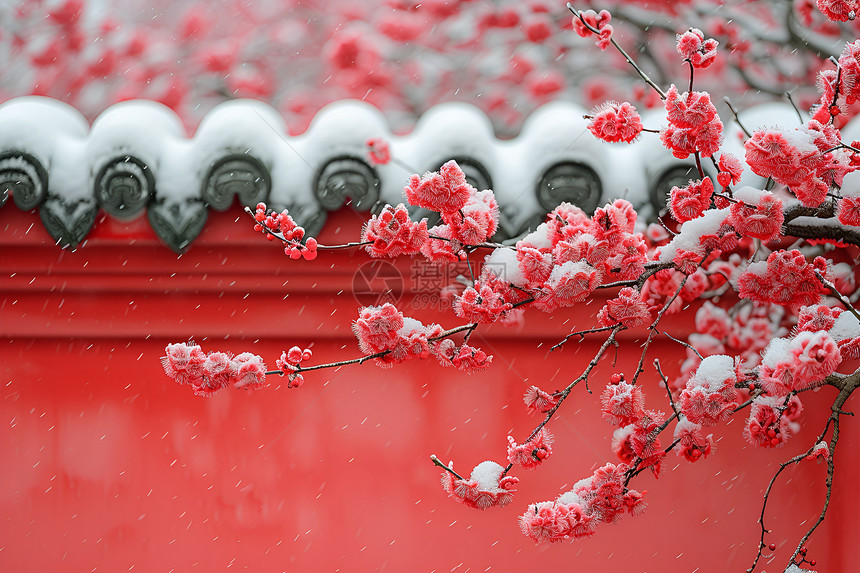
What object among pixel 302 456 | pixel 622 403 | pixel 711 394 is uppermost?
pixel 711 394

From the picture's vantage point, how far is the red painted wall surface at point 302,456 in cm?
215

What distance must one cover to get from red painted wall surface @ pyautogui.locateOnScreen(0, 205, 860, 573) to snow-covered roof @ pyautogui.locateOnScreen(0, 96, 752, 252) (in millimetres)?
338

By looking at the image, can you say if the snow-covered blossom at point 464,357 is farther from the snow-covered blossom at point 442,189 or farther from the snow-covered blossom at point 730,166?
the snow-covered blossom at point 730,166

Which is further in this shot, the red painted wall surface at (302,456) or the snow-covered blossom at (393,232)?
the red painted wall surface at (302,456)

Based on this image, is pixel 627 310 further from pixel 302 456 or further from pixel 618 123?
pixel 302 456

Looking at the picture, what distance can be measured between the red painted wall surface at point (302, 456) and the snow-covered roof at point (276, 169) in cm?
34

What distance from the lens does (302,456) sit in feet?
7.20

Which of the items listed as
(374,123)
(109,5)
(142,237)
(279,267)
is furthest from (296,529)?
(109,5)

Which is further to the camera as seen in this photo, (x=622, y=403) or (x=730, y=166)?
(x=622, y=403)

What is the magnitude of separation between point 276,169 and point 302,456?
93 centimetres

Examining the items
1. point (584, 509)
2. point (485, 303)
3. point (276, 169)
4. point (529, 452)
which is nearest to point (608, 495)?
point (584, 509)

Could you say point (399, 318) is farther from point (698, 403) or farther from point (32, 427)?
point (32, 427)

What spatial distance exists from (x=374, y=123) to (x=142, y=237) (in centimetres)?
76

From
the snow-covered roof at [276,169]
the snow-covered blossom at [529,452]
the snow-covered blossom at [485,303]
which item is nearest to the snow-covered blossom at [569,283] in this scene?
the snow-covered blossom at [485,303]
